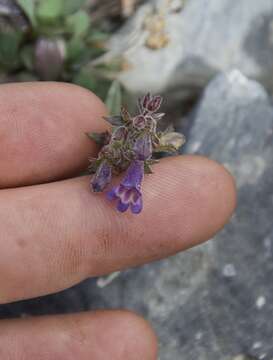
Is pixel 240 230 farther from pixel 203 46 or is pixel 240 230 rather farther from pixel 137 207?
pixel 203 46

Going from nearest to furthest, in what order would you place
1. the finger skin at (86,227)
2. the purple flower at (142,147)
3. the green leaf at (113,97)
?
1. the purple flower at (142,147)
2. the finger skin at (86,227)
3. the green leaf at (113,97)

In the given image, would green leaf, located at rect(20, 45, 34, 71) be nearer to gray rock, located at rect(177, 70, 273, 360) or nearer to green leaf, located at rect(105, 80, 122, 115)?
green leaf, located at rect(105, 80, 122, 115)

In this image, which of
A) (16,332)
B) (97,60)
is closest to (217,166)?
(16,332)

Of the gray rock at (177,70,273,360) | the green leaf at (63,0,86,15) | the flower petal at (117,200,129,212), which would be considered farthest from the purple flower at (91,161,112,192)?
the green leaf at (63,0,86,15)

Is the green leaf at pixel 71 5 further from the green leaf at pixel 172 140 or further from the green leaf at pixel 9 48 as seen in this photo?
the green leaf at pixel 172 140

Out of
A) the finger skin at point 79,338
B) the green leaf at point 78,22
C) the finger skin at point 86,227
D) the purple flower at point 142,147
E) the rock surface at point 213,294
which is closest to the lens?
the purple flower at point 142,147

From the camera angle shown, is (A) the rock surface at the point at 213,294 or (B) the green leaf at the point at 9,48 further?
(B) the green leaf at the point at 9,48

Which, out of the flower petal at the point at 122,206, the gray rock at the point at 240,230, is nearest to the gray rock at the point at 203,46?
the gray rock at the point at 240,230

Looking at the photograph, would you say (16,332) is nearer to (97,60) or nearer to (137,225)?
(137,225)
